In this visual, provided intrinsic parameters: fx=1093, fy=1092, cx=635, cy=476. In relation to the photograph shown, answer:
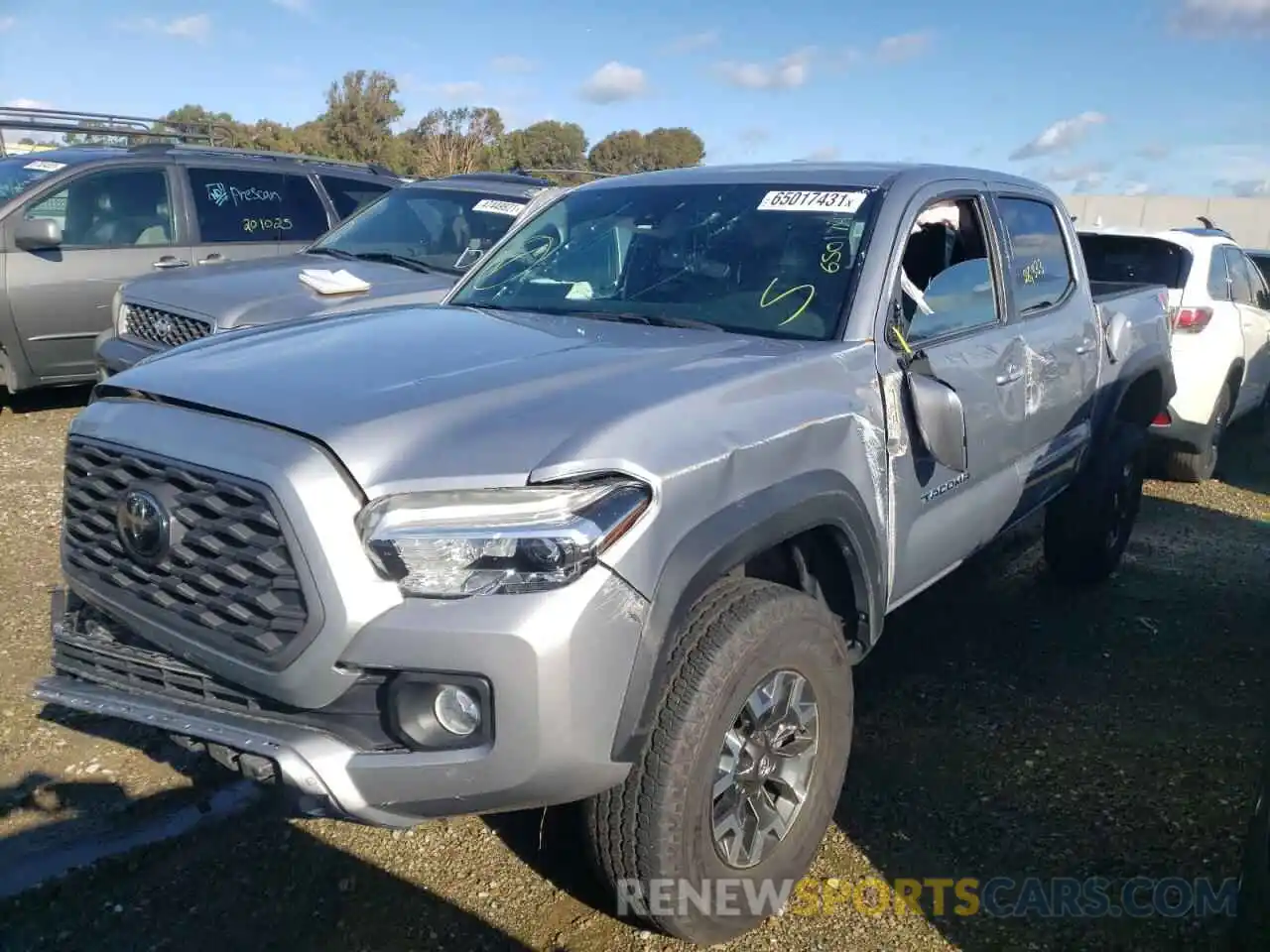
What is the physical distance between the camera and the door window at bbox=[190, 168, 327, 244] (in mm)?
8102

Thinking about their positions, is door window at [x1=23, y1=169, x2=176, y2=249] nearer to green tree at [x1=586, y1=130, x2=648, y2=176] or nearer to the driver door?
the driver door

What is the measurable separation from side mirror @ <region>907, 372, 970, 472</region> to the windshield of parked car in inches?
267

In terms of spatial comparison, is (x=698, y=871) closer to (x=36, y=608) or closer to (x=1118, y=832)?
(x=1118, y=832)

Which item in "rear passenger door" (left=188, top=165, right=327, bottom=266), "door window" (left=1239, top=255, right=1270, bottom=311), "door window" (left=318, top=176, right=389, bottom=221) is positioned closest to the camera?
"rear passenger door" (left=188, top=165, right=327, bottom=266)

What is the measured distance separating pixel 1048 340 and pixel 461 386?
270 centimetres

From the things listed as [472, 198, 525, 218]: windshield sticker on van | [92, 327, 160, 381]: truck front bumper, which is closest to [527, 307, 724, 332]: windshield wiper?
[92, 327, 160, 381]: truck front bumper

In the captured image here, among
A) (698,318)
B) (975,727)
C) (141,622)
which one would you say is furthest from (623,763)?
(975,727)

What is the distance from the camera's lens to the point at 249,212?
8.28 m

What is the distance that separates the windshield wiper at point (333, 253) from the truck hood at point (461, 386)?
3.75 meters

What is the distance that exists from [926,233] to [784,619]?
183 cm

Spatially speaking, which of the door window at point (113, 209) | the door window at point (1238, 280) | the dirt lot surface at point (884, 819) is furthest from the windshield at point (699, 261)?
the door window at point (1238, 280)

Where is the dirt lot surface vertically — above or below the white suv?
below

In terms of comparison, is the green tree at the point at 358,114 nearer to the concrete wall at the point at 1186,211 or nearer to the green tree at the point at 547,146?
the green tree at the point at 547,146

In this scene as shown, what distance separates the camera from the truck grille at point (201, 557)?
228cm
